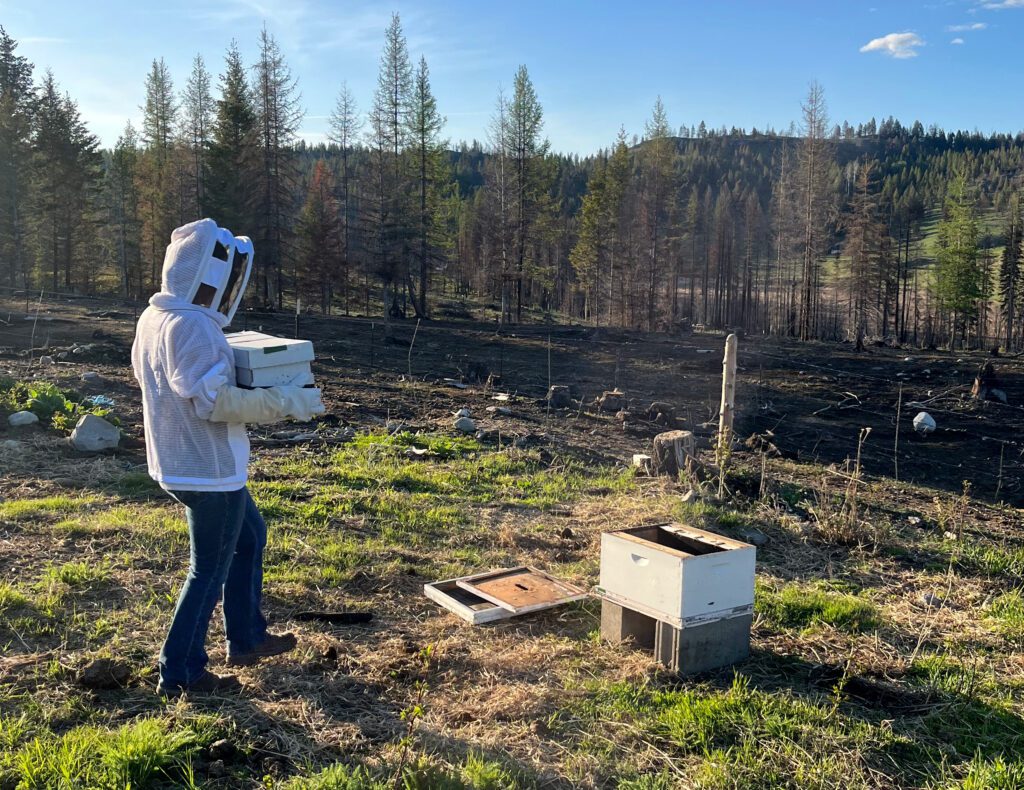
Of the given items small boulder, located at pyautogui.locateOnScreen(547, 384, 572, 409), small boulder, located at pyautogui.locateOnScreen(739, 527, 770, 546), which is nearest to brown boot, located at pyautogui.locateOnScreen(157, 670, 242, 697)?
small boulder, located at pyautogui.locateOnScreen(739, 527, 770, 546)

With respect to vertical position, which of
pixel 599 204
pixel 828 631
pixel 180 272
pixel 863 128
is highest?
pixel 863 128

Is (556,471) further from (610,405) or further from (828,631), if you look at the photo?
(610,405)

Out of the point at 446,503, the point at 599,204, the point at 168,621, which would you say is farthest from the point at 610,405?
the point at 599,204

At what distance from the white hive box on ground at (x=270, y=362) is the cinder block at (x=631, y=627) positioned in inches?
86.0

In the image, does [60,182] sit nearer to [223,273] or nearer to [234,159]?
[234,159]

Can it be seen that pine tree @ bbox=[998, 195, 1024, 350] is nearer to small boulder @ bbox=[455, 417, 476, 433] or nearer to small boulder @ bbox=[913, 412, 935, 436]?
small boulder @ bbox=[913, 412, 935, 436]

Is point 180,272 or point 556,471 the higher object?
point 180,272

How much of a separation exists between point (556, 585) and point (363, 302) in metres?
48.2

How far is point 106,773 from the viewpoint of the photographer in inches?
116

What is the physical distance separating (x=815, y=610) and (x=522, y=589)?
1.91m

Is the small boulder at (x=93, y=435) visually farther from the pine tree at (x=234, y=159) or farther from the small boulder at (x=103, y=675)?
the pine tree at (x=234, y=159)

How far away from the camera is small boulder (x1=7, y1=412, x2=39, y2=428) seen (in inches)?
368

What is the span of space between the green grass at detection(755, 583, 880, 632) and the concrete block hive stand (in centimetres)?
68

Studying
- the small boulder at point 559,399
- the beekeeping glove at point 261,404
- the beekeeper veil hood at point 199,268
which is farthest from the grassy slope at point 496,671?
the small boulder at point 559,399
